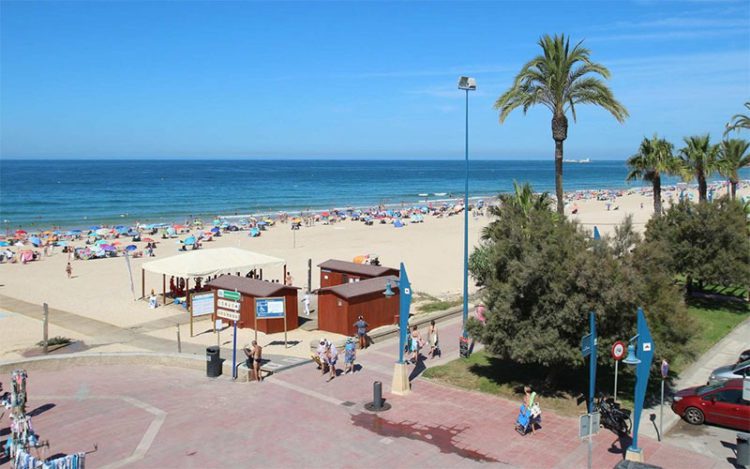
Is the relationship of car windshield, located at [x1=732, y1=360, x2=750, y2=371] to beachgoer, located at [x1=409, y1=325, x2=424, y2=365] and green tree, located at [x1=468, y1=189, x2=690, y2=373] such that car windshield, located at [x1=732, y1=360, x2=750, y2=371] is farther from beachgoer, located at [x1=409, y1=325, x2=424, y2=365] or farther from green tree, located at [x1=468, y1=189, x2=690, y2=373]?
beachgoer, located at [x1=409, y1=325, x2=424, y2=365]

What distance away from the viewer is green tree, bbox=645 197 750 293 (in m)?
23.0

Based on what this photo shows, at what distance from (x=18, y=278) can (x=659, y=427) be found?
33819 millimetres

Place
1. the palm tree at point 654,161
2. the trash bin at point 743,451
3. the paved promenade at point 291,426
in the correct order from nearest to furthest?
1. the trash bin at point 743,451
2. the paved promenade at point 291,426
3. the palm tree at point 654,161

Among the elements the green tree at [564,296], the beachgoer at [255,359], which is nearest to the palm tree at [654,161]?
the green tree at [564,296]

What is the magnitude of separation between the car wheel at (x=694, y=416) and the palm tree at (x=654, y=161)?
1752 cm

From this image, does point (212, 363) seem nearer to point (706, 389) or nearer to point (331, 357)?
point (331, 357)

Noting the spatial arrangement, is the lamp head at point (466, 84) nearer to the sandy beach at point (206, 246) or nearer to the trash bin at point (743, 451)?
the sandy beach at point (206, 246)

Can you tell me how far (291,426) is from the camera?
12.9 m

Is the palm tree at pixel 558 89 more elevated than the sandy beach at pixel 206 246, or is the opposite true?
the palm tree at pixel 558 89

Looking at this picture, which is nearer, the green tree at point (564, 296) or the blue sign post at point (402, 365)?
the green tree at point (564, 296)

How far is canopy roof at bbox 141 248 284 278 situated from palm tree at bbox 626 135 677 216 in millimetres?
18001

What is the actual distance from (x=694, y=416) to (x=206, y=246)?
41.6 m

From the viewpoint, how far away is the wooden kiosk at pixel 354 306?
21156 mm

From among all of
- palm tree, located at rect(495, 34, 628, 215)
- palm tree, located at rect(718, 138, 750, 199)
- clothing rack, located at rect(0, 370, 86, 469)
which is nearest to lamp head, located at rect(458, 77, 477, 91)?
palm tree, located at rect(495, 34, 628, 215)
